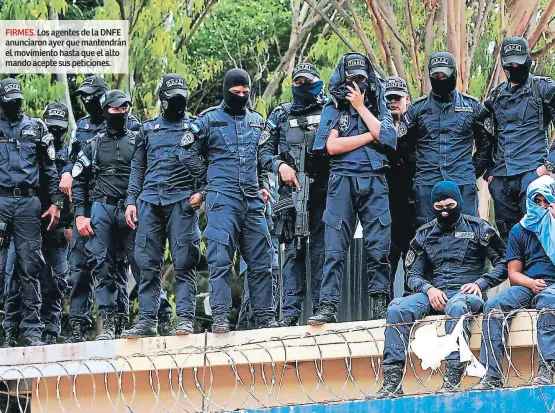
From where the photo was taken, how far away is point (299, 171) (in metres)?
11.5

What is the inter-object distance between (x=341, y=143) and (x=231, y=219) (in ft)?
3.77

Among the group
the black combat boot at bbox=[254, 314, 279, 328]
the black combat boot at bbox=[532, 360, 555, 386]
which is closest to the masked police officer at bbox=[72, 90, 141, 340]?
the black combat boot at bbox=[254, 314, 279, 328]

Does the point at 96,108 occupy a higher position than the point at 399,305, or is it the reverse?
the point at 96,108

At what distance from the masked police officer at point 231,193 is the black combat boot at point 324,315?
33.3 inches

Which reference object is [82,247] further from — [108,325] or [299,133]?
[299,133]

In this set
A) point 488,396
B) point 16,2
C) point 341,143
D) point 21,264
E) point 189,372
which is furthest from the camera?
point 16,2

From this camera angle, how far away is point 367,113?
11078 mm

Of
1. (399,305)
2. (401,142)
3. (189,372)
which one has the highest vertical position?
(401,142)

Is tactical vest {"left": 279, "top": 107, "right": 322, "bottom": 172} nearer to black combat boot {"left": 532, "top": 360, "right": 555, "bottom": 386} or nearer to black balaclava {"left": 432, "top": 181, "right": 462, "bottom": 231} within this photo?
black balaclava {"left": 432, "top": 181, "right": 462, "bottom": 231}

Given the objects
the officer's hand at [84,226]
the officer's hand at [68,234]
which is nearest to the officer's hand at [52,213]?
the officer's hand at [68,234]

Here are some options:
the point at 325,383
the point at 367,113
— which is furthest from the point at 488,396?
the point at 367,113

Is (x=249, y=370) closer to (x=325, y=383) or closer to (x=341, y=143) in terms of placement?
(x=325, y=383)

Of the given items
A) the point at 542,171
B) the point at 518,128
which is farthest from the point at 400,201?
the point at 542,171

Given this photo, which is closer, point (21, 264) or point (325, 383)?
point (325, 383)
